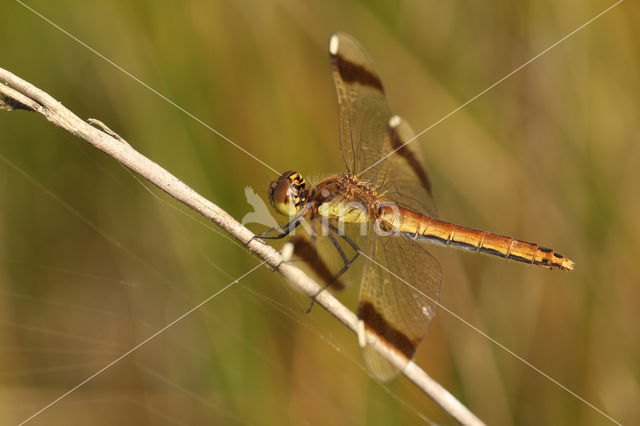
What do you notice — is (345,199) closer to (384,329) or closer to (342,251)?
(342,251)

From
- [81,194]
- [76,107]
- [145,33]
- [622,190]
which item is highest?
[145,33]

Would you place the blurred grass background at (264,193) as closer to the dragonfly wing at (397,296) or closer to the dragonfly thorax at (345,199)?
the dragonfly thorax at (345,199)

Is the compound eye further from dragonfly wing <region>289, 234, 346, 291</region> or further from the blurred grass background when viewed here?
the blurred grass background

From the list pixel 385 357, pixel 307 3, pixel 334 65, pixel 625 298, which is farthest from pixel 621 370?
pixel 307 3

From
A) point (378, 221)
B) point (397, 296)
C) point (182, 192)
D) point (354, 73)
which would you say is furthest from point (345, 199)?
point (182, 192)

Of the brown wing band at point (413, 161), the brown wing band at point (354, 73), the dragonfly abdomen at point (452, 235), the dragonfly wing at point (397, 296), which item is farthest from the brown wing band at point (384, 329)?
the brown wing band at point (354, 73)

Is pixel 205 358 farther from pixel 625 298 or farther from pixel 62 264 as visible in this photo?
pixel 625 298
